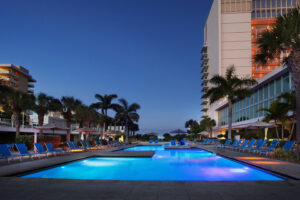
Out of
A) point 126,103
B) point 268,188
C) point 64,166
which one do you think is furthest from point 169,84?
point 268,188

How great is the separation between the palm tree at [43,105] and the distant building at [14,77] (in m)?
43.9

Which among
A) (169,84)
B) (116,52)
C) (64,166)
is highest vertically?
(116,52)

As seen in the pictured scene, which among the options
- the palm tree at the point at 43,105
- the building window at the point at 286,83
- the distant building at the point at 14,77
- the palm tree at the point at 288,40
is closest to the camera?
the palm tree at the point at 288,40

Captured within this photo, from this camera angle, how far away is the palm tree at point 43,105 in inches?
994

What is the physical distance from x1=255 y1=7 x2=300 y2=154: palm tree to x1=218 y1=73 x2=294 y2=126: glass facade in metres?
10.1

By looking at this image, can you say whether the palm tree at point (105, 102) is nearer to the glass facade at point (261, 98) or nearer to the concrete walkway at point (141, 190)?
the glass facade at point (261, 98)

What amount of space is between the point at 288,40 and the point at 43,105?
21528mm

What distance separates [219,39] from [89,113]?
3659 centimetres

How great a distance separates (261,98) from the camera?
3048 cm

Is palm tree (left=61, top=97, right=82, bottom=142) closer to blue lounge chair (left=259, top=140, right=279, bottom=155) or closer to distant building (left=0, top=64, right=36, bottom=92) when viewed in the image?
Answer: blue lounge chair (left=259, top=140, right=279, bottom=155)

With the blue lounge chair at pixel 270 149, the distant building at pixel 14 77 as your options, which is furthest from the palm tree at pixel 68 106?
the distant building at pixel 14 77

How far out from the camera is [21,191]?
5.18 m

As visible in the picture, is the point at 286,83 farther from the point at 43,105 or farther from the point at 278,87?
the point at 43,105

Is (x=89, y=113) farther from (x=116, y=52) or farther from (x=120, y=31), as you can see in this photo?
(x=116, y=52)
